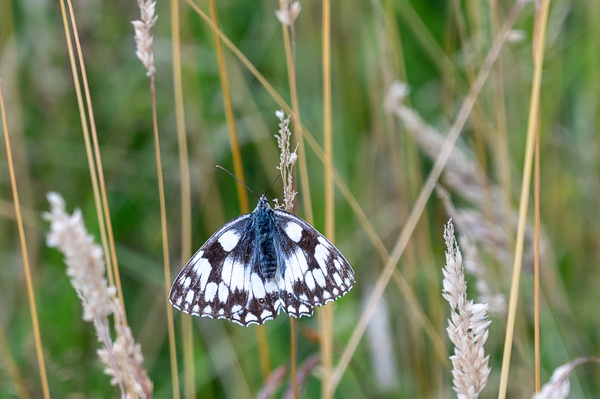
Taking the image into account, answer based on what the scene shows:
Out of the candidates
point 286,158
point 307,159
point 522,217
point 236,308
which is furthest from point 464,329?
point 307,159

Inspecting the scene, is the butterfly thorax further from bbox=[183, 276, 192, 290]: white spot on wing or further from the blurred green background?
the blurred green background

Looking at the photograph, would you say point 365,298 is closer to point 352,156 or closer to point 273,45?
point 352,156

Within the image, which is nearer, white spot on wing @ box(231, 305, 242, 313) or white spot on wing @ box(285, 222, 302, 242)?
white spot on wing @ box(231, 305, 242, 313)

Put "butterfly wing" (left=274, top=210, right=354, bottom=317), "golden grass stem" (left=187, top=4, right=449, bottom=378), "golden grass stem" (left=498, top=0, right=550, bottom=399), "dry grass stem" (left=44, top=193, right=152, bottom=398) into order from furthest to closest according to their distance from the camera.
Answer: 1. "butterfly wing" (left=274, top=210, right=354, bottom=317)
2. "golden grass stem" (left=187, top=4, right=449, bottom=378)
3. "golden grass stem" (left=498, top=0, right=550, bottom=399)
4. "dry grass stem" (left=44, top=193, right=152, bottom=398)

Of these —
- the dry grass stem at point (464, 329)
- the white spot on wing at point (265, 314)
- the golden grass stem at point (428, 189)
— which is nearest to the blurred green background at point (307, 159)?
the golden grass stem at point (428, 189)

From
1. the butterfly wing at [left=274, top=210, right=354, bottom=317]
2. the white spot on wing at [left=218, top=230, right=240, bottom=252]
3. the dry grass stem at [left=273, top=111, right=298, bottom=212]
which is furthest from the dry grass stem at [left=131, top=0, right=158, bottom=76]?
the white spot on wing at [left=218, top=230, right=240, bottom=252]

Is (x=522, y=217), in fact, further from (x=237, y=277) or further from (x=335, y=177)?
(x=237, y=277)
